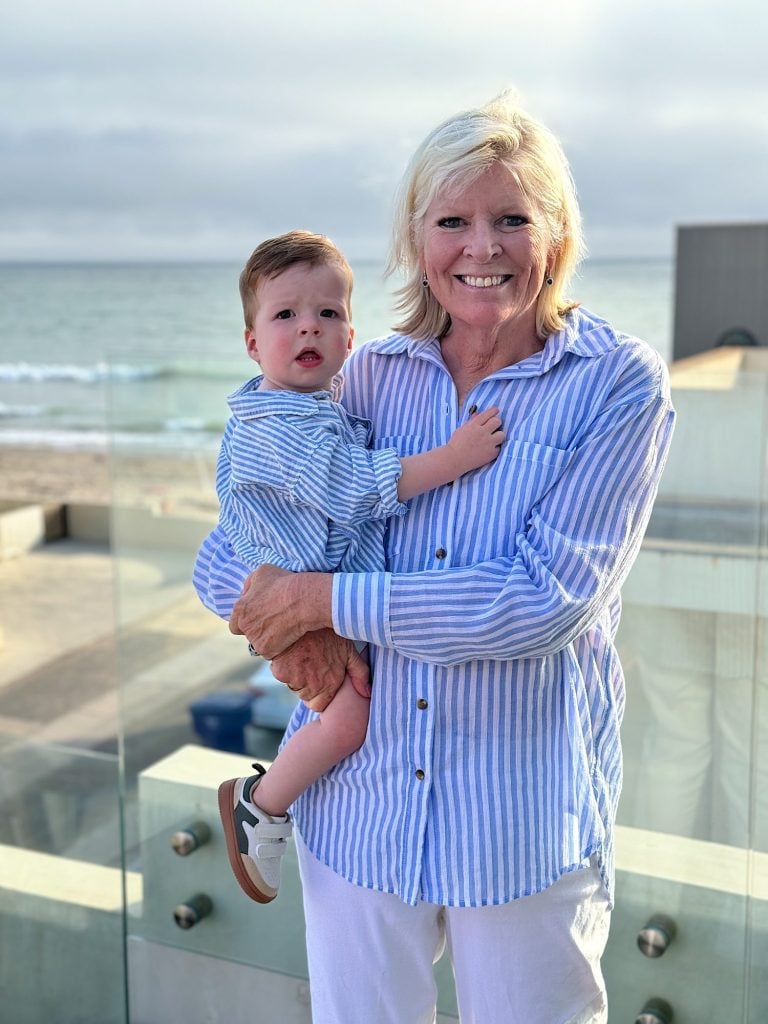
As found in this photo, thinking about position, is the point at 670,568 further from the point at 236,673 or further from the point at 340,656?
the point at 236,673

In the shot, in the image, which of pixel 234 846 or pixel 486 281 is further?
pixel 234 846

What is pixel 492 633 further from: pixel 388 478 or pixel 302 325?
pixel 302 325

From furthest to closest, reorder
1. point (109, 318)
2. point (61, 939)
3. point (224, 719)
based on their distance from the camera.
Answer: point (109, 318)
point (224, 719)
point (61, 939)

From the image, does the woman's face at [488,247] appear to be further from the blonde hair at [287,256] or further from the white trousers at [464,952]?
the white trousers at [464,952]

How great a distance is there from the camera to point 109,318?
38.4 m

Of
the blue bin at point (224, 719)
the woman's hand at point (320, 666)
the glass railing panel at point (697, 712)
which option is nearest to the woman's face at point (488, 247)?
the woman's hand at point (320, 666)

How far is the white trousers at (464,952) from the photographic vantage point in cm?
131

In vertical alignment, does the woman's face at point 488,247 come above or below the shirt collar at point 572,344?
above

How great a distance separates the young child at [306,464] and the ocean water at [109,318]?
2442cm

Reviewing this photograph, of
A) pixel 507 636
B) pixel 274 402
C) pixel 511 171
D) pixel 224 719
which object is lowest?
pixel 224 719

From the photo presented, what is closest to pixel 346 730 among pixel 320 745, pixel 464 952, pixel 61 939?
pixel 320 745

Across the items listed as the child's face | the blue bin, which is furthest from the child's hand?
the blue bin

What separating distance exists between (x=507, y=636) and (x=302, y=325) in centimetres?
46

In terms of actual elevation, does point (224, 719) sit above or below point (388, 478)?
below
